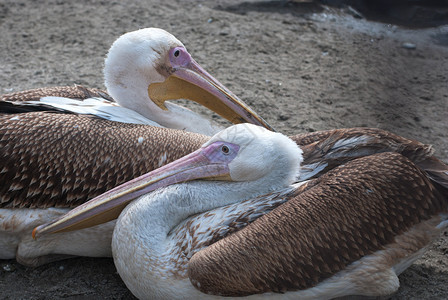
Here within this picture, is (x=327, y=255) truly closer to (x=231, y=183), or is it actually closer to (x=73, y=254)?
(x=231, y=183)

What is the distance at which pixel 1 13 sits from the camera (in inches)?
271

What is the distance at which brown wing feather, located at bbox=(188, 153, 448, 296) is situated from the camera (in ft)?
8.41

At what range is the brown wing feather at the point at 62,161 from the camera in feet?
10.3

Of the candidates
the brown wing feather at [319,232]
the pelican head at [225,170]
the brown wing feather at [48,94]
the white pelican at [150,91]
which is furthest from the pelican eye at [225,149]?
the brown wing feather at [48,94]

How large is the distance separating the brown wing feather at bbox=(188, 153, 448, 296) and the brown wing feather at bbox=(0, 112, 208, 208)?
2.76ft

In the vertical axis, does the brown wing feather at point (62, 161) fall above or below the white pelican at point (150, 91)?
below

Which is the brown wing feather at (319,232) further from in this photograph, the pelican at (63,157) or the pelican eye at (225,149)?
the pelican at (63,157)

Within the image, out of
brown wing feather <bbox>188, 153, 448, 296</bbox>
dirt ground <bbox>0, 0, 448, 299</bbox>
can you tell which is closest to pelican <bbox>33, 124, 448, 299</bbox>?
brown wing feather <bbox>188, 153, 448, 296</bbox>

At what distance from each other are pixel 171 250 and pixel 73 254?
836 millimetres

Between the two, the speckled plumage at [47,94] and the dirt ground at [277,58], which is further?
the dirt ground at [277,58]

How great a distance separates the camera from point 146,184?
293 centimetres

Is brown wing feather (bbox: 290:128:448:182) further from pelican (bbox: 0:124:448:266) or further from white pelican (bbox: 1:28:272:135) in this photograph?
white pelican (bbox: 1:28:272:135)

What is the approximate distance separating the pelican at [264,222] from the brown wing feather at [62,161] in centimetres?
23

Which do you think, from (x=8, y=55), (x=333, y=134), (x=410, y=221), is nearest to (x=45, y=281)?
(x=333, y=134)
